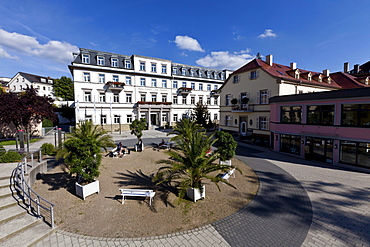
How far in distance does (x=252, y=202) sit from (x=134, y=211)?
17.6ft

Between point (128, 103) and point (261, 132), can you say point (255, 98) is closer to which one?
point (261, 132)

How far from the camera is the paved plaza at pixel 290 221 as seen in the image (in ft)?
17.8

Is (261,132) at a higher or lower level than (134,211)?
higher

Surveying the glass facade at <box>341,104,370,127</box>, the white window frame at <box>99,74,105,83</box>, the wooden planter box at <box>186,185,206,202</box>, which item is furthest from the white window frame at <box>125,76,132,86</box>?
the glass facade at <box>341,104,370,127</box>

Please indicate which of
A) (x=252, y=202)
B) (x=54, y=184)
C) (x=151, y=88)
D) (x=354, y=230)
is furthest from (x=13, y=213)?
(x=151, y=88)

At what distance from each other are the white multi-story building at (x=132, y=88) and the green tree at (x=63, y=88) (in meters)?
31.0

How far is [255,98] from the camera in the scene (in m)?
24.5

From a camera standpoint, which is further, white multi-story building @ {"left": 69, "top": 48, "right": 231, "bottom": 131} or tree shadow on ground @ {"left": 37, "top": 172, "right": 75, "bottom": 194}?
white multi-story building @ {"left": 69, "top": 48, "right": 231, "bottom": 131}

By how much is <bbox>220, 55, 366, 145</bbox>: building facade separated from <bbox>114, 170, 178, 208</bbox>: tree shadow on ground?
1632 centimetres

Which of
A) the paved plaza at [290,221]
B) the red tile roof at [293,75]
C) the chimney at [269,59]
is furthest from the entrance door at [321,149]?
the chimney at [269,59]

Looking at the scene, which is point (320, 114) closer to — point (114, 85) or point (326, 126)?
point (326, 126)

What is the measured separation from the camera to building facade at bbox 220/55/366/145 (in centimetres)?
2227

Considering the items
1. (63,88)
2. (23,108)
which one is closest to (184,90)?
(23,108)

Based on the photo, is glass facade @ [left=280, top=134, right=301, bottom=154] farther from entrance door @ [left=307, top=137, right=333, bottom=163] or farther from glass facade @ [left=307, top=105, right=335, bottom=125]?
glass facade @ [left=307, top=105, right=335, bottom=125]
